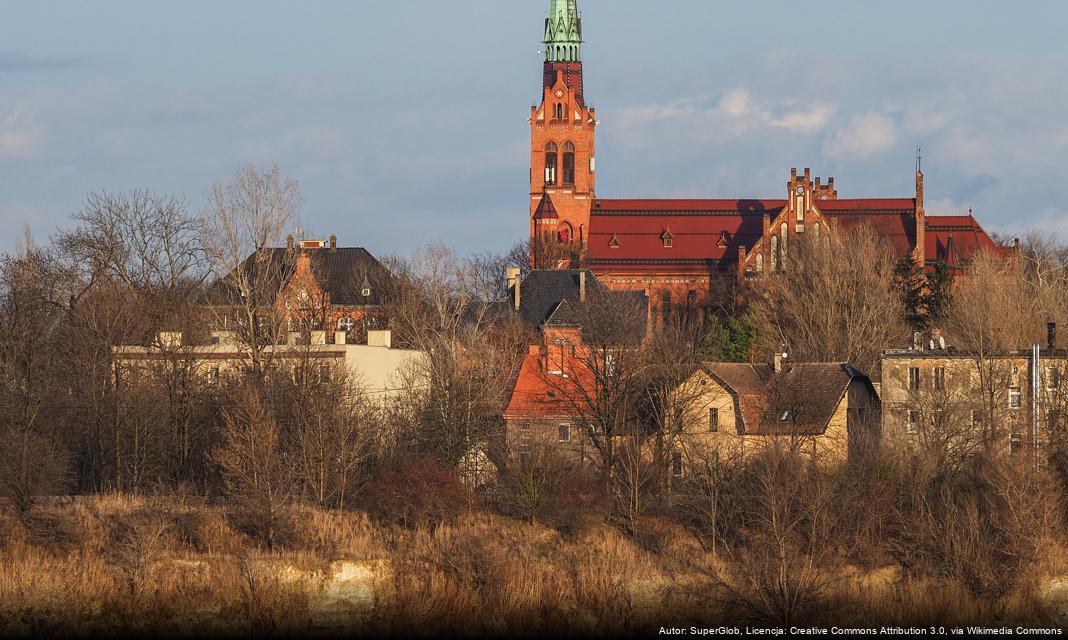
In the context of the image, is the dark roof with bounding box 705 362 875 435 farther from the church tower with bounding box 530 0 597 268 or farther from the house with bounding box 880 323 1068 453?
the church tower with bounding box 530 0 597 268

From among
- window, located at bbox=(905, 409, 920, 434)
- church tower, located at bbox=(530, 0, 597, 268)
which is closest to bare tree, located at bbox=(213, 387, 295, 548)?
window, located at bbox=(905, 409, 920, 434)

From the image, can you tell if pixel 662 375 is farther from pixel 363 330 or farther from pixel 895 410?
pixel 363 330

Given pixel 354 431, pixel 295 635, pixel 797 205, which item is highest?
pixel 797 205

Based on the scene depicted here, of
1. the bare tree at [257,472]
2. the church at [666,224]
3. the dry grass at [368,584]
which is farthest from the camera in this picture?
the church at [666,224]

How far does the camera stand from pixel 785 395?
63.1m

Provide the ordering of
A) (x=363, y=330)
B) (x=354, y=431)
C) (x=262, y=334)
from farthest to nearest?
(x=363, y=330)
(x=262, y=334)
(x=354, y=431)

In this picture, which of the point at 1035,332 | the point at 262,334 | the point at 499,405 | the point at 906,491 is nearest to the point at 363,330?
the point at 262,334

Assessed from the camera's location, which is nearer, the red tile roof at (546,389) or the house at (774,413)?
the house at (774,413)

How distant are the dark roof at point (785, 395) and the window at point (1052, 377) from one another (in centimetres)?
587

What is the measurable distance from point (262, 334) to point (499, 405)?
10525 millimetres

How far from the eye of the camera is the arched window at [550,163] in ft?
365

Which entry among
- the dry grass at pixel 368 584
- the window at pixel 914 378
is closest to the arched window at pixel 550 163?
the window at pixel 914 378

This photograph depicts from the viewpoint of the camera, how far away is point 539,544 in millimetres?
55281

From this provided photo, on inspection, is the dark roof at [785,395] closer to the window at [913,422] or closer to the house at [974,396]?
the house at [974,396]
